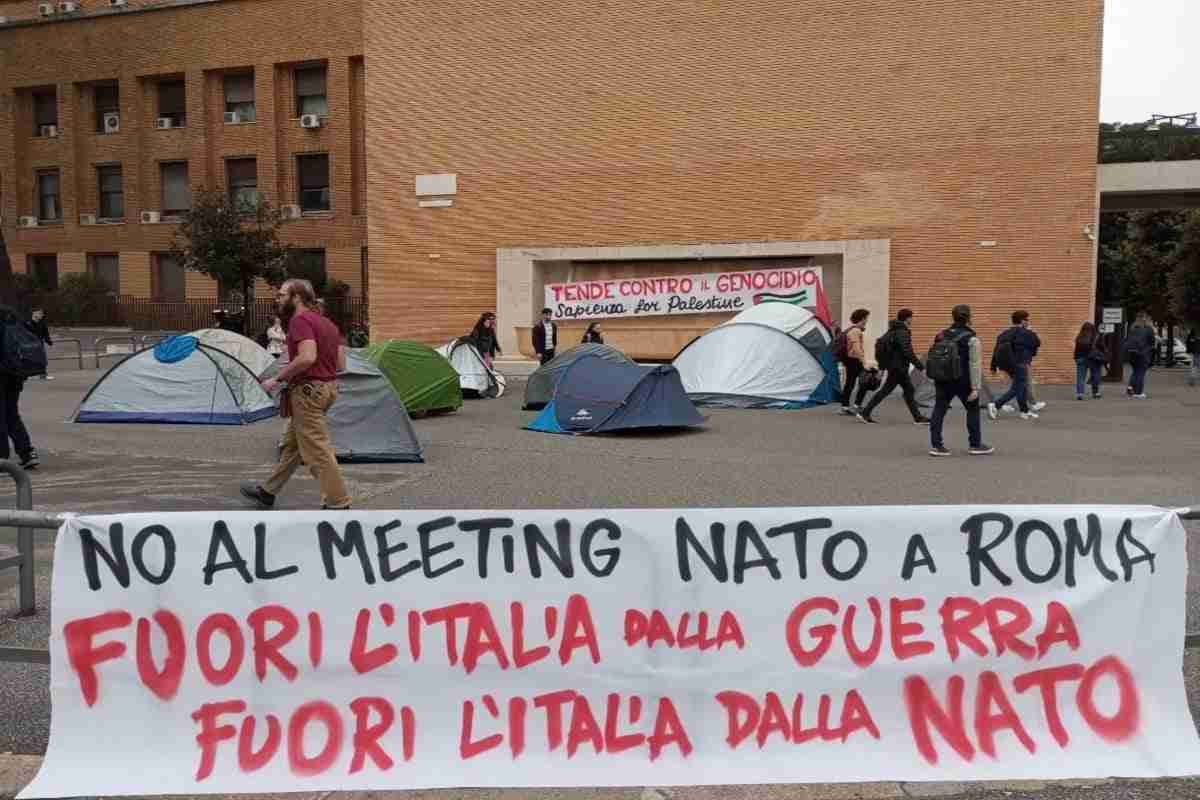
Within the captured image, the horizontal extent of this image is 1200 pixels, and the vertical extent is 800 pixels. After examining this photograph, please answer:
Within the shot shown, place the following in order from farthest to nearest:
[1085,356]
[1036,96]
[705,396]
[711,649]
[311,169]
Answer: [311,169]
[1036,96]
[1085,356]
[705,396]
[711,649]

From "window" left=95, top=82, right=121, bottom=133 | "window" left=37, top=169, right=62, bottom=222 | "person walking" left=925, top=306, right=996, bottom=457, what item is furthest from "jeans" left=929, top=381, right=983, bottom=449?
"window" left=37, top=169, right=62, bottom=222

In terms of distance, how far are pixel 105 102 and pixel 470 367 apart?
31.0 m

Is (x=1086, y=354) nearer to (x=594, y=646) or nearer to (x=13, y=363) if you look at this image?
(x=13, y=363)

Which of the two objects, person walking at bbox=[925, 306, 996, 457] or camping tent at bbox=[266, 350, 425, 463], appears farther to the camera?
person walking at bbox=[925, 306, 996, 457]

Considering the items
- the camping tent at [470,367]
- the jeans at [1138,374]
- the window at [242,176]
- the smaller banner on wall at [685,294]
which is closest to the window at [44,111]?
the window at [242,176]

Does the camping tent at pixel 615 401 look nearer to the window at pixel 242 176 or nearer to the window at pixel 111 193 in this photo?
the window at pixel 242 176

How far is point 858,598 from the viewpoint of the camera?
12.2 feet

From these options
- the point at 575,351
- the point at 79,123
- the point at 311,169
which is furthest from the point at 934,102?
the point at 79,123

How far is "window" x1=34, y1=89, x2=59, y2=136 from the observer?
4375cm

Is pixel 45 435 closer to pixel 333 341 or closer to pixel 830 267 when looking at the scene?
pixel 333 341

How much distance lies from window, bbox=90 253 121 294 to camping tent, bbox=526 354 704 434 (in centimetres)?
3397

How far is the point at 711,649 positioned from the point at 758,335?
15.3m

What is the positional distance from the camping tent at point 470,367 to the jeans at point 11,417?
9069 millimetres

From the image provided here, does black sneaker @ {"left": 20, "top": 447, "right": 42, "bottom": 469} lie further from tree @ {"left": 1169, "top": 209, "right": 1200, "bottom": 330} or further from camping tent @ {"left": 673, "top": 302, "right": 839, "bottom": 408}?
tree @ {"left": 1169, "top": 209, "right": 1200, "bottom": 330}
